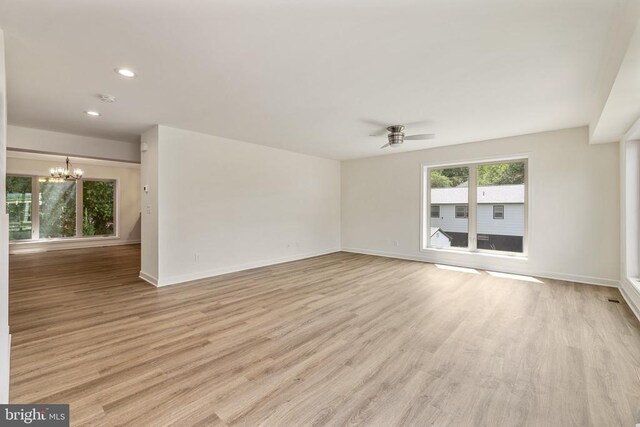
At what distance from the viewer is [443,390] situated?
1.87 m

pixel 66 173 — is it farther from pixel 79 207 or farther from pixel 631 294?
pixel 631 294

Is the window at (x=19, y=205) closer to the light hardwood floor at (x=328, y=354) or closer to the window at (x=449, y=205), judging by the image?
the light hardwood floor at (x=328, y=354)

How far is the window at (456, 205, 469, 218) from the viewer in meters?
5.75

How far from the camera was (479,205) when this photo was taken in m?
5.60

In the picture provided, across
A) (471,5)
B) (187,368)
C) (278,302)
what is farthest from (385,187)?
(187,368)

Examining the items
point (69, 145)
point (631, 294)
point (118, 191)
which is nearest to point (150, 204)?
point (69, 145)

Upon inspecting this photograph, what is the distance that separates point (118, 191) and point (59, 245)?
218cm

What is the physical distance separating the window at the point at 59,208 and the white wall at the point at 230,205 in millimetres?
5860

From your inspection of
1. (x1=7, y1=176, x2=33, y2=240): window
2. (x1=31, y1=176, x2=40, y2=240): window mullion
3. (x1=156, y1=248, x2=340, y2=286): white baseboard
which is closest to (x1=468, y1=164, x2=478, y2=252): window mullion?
(x1=156, y1=248, x2=340, y2=286): white baseboard

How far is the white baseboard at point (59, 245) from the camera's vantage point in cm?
746

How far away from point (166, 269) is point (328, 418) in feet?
12.2

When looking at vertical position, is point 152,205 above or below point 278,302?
above

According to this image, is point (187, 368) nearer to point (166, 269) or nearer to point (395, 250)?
point (166, 269)

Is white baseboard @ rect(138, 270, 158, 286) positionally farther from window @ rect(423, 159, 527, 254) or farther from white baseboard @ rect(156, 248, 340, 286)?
window @ rect(423, 159, 527, 254)
